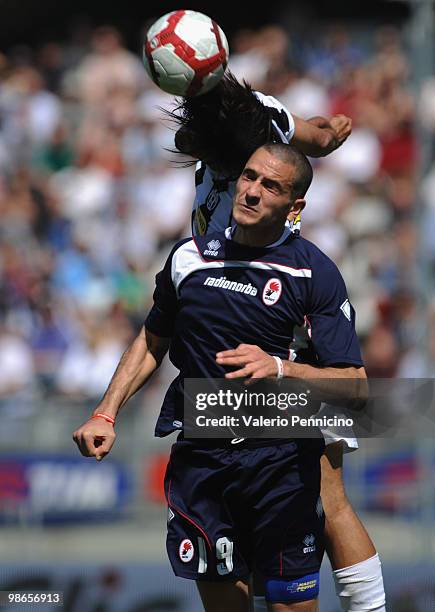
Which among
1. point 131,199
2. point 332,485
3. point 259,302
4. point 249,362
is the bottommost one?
point 332,485

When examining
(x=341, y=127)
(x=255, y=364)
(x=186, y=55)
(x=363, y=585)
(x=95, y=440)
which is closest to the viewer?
(x=255, y=364)

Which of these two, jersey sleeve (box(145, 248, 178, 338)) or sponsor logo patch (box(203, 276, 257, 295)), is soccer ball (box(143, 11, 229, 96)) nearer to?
jersey sleeve (box(145, 248, 178, 338))

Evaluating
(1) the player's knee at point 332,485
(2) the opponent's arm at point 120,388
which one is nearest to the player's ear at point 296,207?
(2) the opponent's arm at point 120,388

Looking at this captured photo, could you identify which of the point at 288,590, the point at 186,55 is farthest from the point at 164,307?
the point at 288,590

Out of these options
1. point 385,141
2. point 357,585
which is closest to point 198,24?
point 357,585

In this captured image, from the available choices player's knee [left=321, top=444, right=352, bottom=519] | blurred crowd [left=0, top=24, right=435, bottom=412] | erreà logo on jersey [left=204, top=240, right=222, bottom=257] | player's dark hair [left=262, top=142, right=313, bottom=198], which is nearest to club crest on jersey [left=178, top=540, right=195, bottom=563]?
player's knee [left=321, top=444, right=352, bottom=519]

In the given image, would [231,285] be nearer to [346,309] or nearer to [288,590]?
[346,309]

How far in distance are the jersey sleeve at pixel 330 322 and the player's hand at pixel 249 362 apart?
1.06 ft

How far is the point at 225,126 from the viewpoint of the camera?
524cm

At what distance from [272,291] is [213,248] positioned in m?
0.34

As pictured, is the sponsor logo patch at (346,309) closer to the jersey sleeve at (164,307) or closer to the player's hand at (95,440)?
the jersey sleeve at (164,307)

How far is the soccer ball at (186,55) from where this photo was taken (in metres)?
5.10

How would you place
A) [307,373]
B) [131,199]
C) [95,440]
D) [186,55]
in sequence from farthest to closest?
[131,199], [186,55], [95,440], [307,373]

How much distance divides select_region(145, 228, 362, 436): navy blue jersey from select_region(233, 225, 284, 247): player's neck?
24 millimetres
